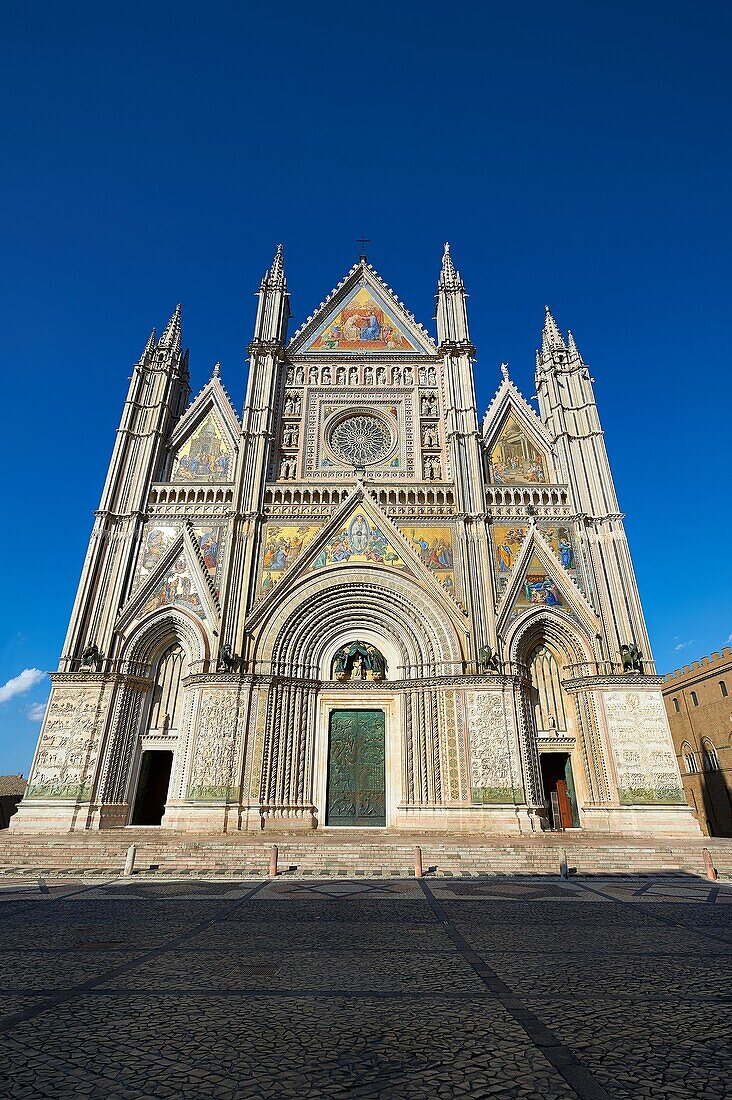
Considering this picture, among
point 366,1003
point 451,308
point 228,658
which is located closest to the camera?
point 366,1003

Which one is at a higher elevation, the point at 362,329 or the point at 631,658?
the point at 362,329

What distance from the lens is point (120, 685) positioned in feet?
69.8

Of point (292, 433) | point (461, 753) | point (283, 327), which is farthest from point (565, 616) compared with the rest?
point (283, 327)

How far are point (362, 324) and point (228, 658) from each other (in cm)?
1839

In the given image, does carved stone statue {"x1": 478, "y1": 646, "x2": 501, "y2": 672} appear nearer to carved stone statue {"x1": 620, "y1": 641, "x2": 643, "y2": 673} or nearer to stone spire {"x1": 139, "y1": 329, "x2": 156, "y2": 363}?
carved stone statue {"x1": 620, "y1": 641, "x2": 643, "y2": 673}

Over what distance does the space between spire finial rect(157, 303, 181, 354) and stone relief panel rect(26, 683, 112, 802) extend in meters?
16.2

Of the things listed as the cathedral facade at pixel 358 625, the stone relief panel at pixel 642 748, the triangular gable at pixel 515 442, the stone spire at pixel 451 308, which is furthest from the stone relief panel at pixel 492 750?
the stone spire at pixel 451 308

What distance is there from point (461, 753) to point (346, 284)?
23.7m

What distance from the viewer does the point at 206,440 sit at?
26.6 m

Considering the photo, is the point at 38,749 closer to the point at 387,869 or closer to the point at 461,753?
the point at 387,869

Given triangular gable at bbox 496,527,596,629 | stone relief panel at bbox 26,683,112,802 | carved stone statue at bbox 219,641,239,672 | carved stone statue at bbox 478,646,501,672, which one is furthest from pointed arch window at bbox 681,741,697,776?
stone relief panel at bbox 26,683,112,802

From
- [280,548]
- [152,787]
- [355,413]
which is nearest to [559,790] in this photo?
[280,548]

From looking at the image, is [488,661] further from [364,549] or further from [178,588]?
[178,588]

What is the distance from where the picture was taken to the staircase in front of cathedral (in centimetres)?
1410
